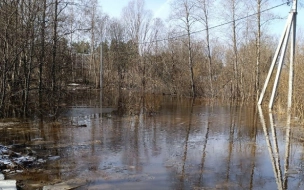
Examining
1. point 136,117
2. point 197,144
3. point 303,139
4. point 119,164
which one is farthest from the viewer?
point 136,117

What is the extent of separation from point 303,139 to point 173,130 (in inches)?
172

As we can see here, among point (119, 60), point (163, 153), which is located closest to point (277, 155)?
point (163, 153)

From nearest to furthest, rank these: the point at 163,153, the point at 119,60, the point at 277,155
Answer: the point at 277,155 < the point at 163,153 < the point at 119,60

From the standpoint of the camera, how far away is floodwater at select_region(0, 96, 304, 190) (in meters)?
5.92

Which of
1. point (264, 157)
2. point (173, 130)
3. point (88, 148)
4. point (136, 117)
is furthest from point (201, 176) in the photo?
point (136, 117)

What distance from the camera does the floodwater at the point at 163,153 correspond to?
5.92 m

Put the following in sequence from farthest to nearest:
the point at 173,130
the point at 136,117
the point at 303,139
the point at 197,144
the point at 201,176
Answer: the point at 136,117
the point at 173,130
the point at 303,139
the point at 197,144
the point at 201,176

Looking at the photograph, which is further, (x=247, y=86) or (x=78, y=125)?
(x=247, y=86)

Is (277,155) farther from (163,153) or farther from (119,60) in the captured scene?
(119,60)

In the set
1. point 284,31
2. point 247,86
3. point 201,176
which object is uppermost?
point 284,31

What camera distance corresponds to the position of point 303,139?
9.72 metres

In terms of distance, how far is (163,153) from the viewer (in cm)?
802

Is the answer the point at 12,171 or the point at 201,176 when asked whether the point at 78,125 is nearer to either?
the point at 12,171

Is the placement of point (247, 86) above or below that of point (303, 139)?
above
